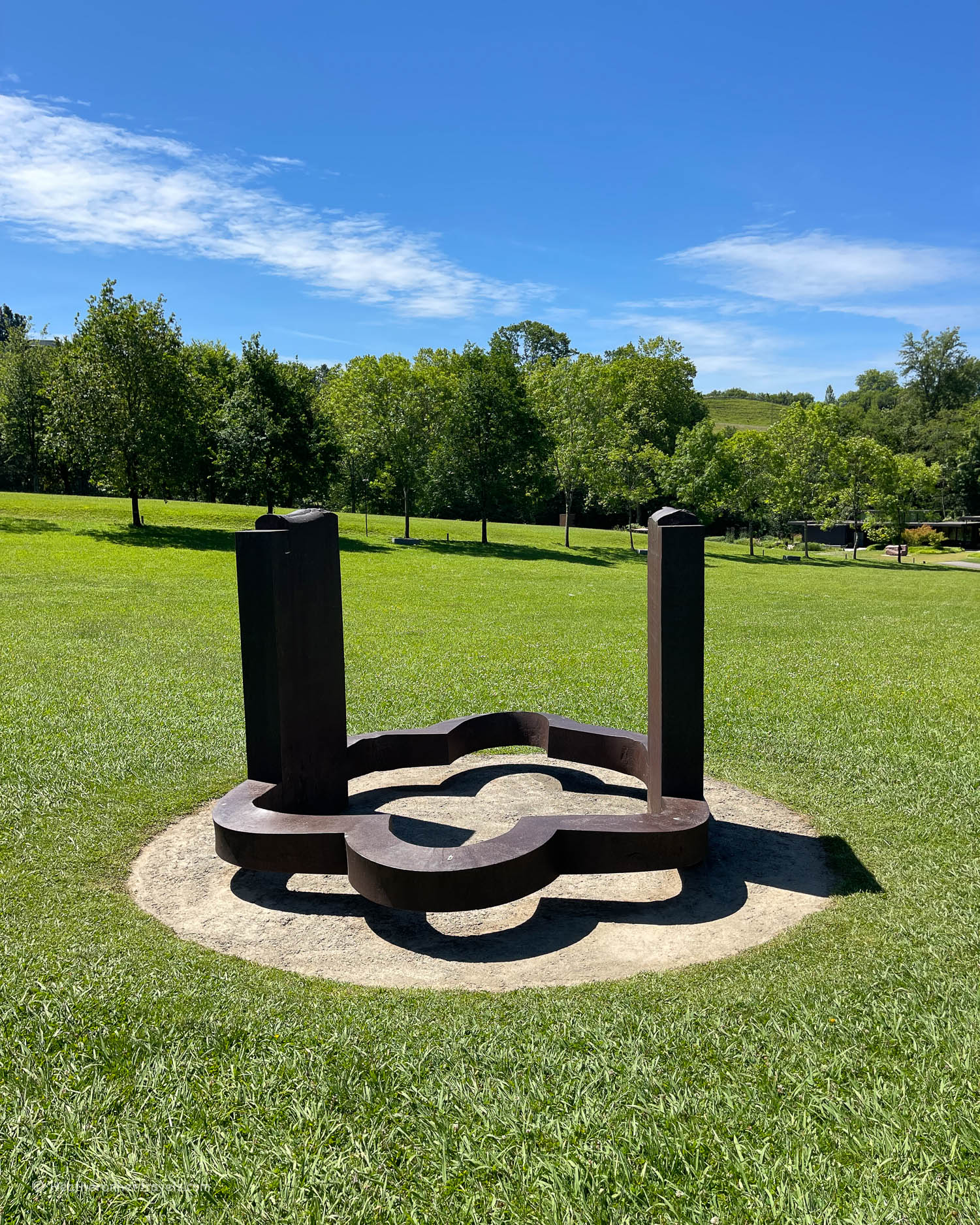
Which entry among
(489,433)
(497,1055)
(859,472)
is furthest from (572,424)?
(497,1055)

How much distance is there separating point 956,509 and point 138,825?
77406 millimetres

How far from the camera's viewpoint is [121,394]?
27.0m

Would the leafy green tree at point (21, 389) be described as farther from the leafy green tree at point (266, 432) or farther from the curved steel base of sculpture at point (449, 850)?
the curved steel base of sculpture at point (449, 850)

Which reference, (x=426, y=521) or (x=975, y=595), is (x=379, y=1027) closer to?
(x=975, y=595)

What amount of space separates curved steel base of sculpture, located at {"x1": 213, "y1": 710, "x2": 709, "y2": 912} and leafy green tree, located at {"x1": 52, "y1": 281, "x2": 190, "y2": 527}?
25.0 meters

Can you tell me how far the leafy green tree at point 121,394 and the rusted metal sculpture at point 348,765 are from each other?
2435 cm

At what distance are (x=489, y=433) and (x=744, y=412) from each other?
120768 mm

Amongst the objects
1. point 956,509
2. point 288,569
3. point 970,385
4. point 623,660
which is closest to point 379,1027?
point 288,569

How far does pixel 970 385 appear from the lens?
3342 inches

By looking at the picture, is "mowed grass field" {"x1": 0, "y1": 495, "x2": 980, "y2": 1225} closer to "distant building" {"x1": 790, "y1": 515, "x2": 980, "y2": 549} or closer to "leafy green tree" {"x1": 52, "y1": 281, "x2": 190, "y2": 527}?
"leafy green tree" {"x1": 52, "y1": 281, "x2": 190, "y2": 527}

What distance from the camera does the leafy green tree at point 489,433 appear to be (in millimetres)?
34625

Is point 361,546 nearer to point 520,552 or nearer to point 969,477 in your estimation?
point 520,552

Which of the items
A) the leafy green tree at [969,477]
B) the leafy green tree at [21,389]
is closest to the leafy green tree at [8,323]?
the leafy green tree at [21,389]

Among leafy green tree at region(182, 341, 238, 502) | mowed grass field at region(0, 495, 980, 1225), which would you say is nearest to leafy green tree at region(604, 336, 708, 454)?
leafy green tree at region(182, 341, 238, 502)
